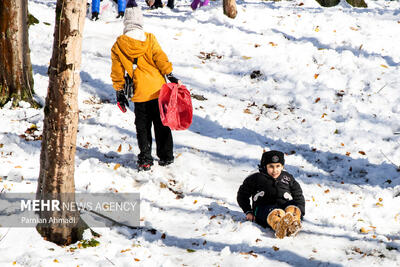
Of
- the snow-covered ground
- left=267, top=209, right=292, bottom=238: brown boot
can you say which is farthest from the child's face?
the snow-covered ground

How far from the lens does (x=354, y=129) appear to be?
24.1 feet

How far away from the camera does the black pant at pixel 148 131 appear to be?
19.1 ft

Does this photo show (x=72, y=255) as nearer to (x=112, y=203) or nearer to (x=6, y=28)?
(x=112, y=203)

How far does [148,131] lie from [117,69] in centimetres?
102

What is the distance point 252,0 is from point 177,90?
12.2 meters

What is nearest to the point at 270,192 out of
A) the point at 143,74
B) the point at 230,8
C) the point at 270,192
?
the point at 270,192

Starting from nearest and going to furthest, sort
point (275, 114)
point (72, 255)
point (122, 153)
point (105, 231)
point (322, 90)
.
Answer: point (72, 255) < point (105, 231) < point (122, 153) < point (275, 114) < point (322, 90)

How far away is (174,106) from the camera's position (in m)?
5.61

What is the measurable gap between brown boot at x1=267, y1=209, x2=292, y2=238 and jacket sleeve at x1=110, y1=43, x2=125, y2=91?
277 centimetres

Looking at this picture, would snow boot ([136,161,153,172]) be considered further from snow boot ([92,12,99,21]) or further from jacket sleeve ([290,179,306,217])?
snow boot ([92,12,99,21])

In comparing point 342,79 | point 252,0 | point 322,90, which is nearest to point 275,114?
point 322,90

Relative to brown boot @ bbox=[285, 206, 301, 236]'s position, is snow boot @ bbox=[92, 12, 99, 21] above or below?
above

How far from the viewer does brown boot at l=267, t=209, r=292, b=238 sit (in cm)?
425

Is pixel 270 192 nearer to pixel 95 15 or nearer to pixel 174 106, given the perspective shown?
pixel 174 106
